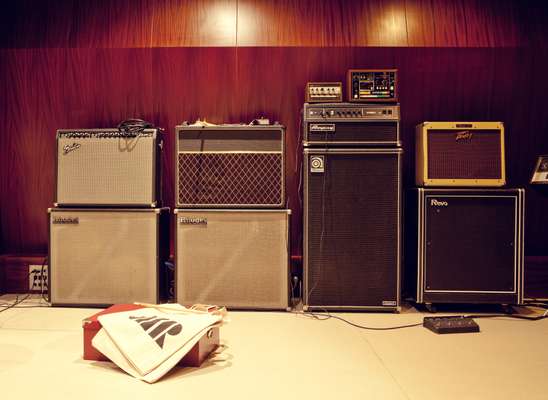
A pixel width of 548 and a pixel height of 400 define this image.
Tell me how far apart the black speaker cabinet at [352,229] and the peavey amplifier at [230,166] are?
0.65 ft

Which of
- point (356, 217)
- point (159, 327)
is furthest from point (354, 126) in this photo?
point (159, 327)

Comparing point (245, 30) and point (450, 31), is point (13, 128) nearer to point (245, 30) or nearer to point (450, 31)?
point (245, 30)

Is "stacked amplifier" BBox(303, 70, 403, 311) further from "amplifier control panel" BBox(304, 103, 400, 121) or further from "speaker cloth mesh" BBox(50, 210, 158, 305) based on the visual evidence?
"speaker cloth mesh" BBox(50, 210, 158, 305)

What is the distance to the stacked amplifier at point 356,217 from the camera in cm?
241

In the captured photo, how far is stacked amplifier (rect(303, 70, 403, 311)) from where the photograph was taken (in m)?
2.41

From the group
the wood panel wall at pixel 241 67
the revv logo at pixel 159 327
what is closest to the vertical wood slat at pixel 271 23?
the wood panel wall at pixel 241 67

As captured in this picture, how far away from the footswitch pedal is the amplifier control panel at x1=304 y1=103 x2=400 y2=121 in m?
1.06

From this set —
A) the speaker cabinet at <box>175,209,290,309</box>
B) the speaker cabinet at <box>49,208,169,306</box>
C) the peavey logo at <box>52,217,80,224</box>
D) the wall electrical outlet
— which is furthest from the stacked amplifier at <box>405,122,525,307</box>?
the wall electrical outlet

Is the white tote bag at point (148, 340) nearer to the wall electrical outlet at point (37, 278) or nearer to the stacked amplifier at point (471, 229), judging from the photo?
the stacked amplifier at point (471, 229)

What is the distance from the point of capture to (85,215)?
2.48 metres

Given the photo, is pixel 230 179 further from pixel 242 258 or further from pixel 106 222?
pixel 106 222

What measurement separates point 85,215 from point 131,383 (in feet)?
4.10

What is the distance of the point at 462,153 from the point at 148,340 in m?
1.88

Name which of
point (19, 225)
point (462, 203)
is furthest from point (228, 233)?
point (19, 225)
